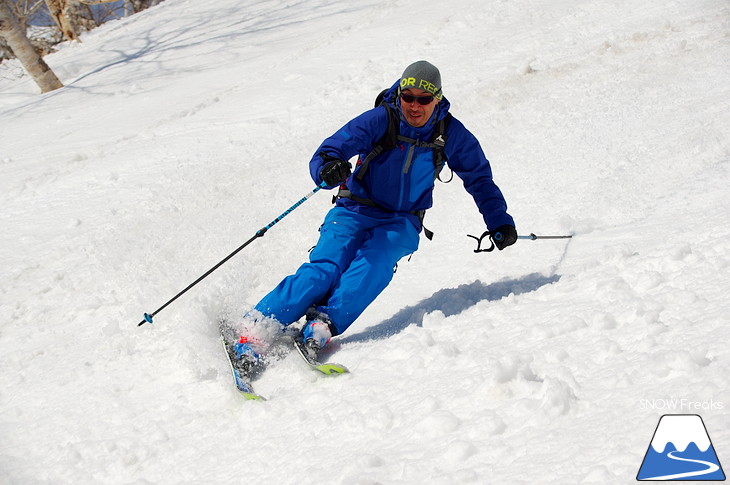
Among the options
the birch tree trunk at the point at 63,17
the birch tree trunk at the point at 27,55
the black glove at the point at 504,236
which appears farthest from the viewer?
the birch tree trunk at the point at 63,17

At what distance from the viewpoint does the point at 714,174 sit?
5.06 meters

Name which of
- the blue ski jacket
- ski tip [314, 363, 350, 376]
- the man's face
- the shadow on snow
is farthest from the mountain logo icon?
the man's face

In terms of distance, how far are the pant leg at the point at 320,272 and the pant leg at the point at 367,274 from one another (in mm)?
60

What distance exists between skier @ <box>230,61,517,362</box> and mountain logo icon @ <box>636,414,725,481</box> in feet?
6.05

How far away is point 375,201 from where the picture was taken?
13.4ft

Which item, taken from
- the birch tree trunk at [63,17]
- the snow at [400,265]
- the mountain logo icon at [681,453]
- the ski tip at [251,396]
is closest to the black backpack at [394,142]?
the snow at [400,265]

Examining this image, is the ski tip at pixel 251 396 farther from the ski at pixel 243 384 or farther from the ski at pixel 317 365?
A: the ski at pixel 317 365

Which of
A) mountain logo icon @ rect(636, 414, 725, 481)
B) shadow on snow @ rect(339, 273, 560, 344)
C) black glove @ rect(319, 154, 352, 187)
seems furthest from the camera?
shadow on snow @ rect(339, 273, 560, 344)

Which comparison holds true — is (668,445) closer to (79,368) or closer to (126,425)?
(126,425)

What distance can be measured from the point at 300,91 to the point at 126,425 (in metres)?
5.39

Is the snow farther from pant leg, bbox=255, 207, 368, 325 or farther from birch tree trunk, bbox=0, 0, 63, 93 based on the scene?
birch tree trunk, bbox=0, 0, 63, 93

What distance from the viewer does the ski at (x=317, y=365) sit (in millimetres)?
3092

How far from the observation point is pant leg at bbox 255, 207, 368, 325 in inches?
137

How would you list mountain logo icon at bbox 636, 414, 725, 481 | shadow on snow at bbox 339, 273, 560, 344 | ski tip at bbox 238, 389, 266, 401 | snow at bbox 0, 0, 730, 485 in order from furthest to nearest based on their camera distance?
1. shadow on snow at bbox 339, 273, 560, 344
2. ski tip at bbox 238, 389, 266, 401
3. snow at bbox 0, 0, 730, 485
4. mountain logo icon at bbox 636, 414, 725, 481
